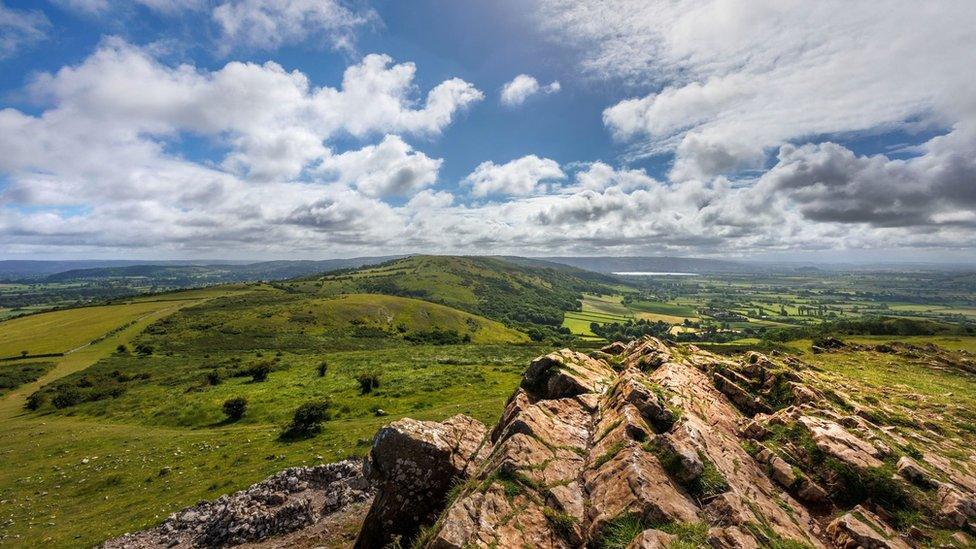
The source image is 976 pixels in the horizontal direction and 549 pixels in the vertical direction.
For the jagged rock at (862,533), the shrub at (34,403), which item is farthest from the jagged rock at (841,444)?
the shrub at (34,403)

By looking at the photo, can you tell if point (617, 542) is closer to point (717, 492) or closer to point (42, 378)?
point (717, 492)

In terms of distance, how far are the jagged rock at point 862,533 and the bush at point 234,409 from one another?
184ft

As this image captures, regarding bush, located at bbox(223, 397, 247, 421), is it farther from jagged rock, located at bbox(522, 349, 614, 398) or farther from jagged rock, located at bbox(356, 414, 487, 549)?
jagged rock, located at bbox(522, 349, 614, 398)

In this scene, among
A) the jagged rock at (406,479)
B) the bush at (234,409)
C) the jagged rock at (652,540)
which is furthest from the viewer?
the bush at (234,409)

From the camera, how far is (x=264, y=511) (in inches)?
915

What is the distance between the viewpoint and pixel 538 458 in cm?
1391

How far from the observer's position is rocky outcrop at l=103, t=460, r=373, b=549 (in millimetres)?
22234

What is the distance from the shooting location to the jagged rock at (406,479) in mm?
16359

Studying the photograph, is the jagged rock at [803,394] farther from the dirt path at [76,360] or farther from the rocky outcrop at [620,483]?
the dirt path at [76,360]

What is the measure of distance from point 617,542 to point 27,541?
37834 mm

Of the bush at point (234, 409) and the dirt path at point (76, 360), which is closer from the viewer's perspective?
the bush at point (234, 409)

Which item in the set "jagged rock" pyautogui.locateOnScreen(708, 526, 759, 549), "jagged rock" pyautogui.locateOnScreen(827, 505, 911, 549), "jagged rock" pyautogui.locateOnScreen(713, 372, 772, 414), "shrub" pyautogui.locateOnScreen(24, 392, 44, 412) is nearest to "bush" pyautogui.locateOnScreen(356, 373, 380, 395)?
"jagged rock" pyautogui.locateOnScreen(713, 372, 772, 414)

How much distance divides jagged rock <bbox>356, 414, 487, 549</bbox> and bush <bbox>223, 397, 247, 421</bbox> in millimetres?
41225

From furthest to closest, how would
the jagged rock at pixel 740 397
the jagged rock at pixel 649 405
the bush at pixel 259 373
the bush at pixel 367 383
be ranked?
the bush at pixel 259 373 < the bush at pixel 367 383 < the jagged rock at pixel 740 397 < the jagged rock at pixel 649 405
